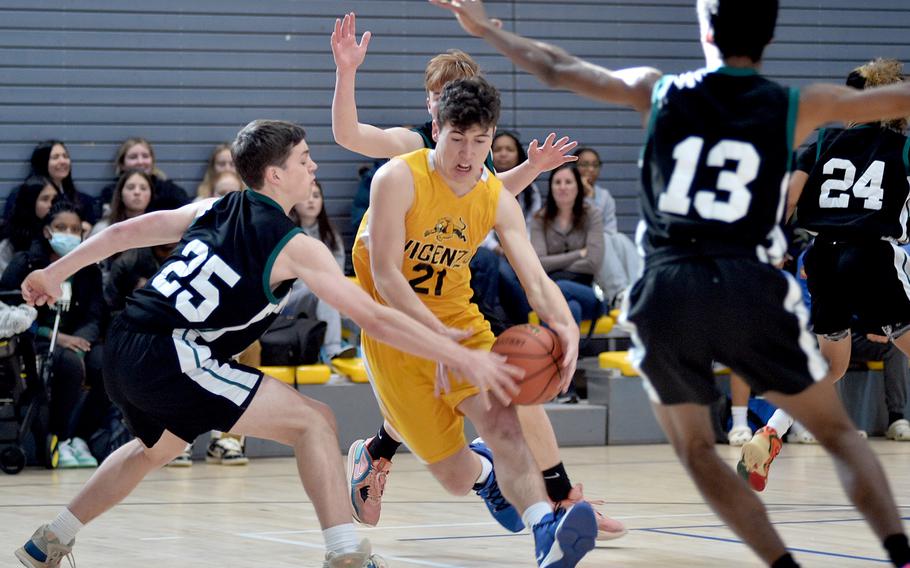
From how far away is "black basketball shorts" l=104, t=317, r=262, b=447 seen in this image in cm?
446

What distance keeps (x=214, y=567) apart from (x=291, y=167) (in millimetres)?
1510

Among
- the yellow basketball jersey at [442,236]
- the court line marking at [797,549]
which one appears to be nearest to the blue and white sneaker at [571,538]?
the court line marking at [797,549]

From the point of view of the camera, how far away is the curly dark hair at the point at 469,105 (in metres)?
4.58

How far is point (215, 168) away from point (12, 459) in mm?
2983

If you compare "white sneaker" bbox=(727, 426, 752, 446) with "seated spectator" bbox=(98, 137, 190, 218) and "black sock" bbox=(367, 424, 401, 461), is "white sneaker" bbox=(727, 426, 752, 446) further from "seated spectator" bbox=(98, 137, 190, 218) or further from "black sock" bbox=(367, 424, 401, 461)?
"black sock" bbox=(367, 424, 401, 461)

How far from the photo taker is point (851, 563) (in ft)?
15.6

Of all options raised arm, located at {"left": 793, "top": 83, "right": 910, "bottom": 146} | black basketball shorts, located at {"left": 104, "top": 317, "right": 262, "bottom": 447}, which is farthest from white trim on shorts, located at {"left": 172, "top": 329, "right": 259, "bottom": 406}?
raised arm, located at {"left": 793, "top": 83, "right": 910, "bottom": 146}

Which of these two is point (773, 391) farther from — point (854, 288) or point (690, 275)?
point (854, 288)

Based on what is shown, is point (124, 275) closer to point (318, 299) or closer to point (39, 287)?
point (318, 299)

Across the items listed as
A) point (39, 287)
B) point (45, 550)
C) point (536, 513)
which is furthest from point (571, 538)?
point (39, 287)

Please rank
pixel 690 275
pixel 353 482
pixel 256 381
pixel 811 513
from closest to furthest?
pixel 690 275 < pixel 256 381 < pixel 353 482 < pixel 811 513

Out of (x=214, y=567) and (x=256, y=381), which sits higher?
(x=256, y=381)

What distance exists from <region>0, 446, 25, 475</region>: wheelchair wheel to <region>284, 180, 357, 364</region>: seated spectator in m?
2.23

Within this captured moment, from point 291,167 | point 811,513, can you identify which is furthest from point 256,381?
point 811,513
